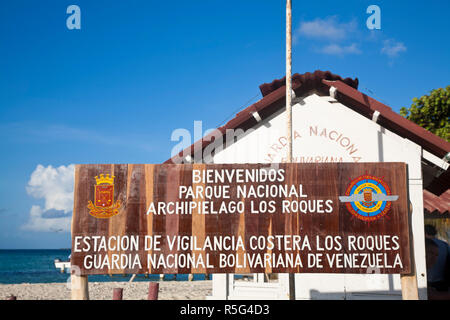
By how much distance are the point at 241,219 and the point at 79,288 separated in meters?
3.11

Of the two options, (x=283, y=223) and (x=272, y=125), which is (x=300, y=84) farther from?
(x=283, y=223)

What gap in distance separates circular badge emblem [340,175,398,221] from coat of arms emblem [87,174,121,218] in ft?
13.7

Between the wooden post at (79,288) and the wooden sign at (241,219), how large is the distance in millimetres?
141

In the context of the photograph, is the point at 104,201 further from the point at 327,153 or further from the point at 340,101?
the point at 340,101

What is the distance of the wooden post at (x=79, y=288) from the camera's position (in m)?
7.15

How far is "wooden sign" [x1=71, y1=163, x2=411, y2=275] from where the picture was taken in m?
7.27

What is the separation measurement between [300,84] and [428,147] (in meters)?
3.92

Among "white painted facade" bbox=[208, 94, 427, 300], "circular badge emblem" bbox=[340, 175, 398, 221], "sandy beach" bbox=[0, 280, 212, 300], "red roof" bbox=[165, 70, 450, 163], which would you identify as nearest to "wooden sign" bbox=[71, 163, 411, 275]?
"circular badge emblem" bbox=[340, 175, 398, 221]

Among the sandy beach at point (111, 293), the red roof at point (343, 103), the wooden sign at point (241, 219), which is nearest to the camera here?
the wooden sign at point (241, 219)

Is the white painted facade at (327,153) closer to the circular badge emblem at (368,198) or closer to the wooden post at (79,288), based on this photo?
the circular badge emblem at (368,198)

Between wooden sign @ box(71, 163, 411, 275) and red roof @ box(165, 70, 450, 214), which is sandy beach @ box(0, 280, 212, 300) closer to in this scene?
red roof @ box(165, 70, 450, 214)

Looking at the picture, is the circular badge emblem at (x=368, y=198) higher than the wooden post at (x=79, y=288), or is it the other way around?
the circular badge emblem at (x=368, y=198)

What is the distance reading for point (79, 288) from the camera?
283 inches

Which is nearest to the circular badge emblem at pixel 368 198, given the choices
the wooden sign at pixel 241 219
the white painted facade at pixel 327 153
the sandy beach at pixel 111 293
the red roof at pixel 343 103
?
the wooden sign at pixel 241 219
